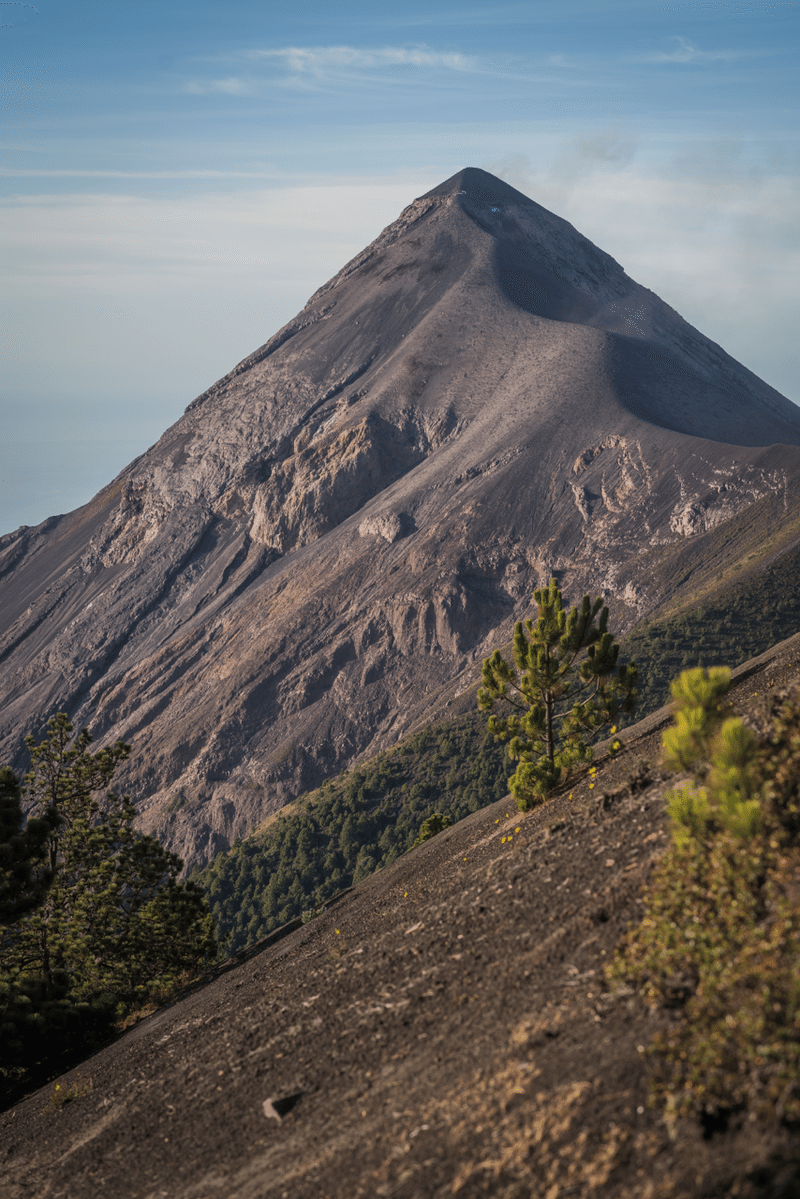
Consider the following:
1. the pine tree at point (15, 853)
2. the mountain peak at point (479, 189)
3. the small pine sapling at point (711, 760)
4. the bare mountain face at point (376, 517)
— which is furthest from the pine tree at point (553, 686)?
the mountain peak at point (479, 189)

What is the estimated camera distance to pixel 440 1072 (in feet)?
29.6

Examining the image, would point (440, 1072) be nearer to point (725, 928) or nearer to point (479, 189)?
point (725, 928)

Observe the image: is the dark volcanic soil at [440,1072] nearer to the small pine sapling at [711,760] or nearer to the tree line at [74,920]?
the small pine sapling at [711,760]

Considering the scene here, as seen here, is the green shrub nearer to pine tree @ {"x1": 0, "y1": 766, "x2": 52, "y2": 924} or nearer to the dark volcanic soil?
pine tree @ {"x1": 0, "y1": 766, "x2": 52, "y2": 924}

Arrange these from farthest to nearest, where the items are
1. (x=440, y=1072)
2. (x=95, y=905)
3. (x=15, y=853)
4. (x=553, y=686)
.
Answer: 1. (x=95, y=905)
2. (x=553, y=686)
3. (x=15, y=853)
4. (x=440, y=1072)

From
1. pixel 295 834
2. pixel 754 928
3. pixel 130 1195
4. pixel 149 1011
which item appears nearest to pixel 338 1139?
pixel 130 1195

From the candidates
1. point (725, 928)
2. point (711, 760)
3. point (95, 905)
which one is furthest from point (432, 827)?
point (725, 928)

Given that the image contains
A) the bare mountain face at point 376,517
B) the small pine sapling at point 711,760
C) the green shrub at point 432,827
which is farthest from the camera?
the bare mountain face at point 376,517

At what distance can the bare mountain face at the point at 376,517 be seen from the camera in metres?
111

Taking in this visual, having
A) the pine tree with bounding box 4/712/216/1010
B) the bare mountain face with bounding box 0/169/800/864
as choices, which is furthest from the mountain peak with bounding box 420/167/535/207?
the pine tree with bounding box 4/712/216/1010

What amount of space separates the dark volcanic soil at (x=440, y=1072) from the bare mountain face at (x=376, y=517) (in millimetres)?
88866

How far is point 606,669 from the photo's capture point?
2223 centimetres

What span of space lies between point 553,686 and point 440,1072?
14.2 m

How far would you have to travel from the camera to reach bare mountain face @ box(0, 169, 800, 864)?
4355 inches
